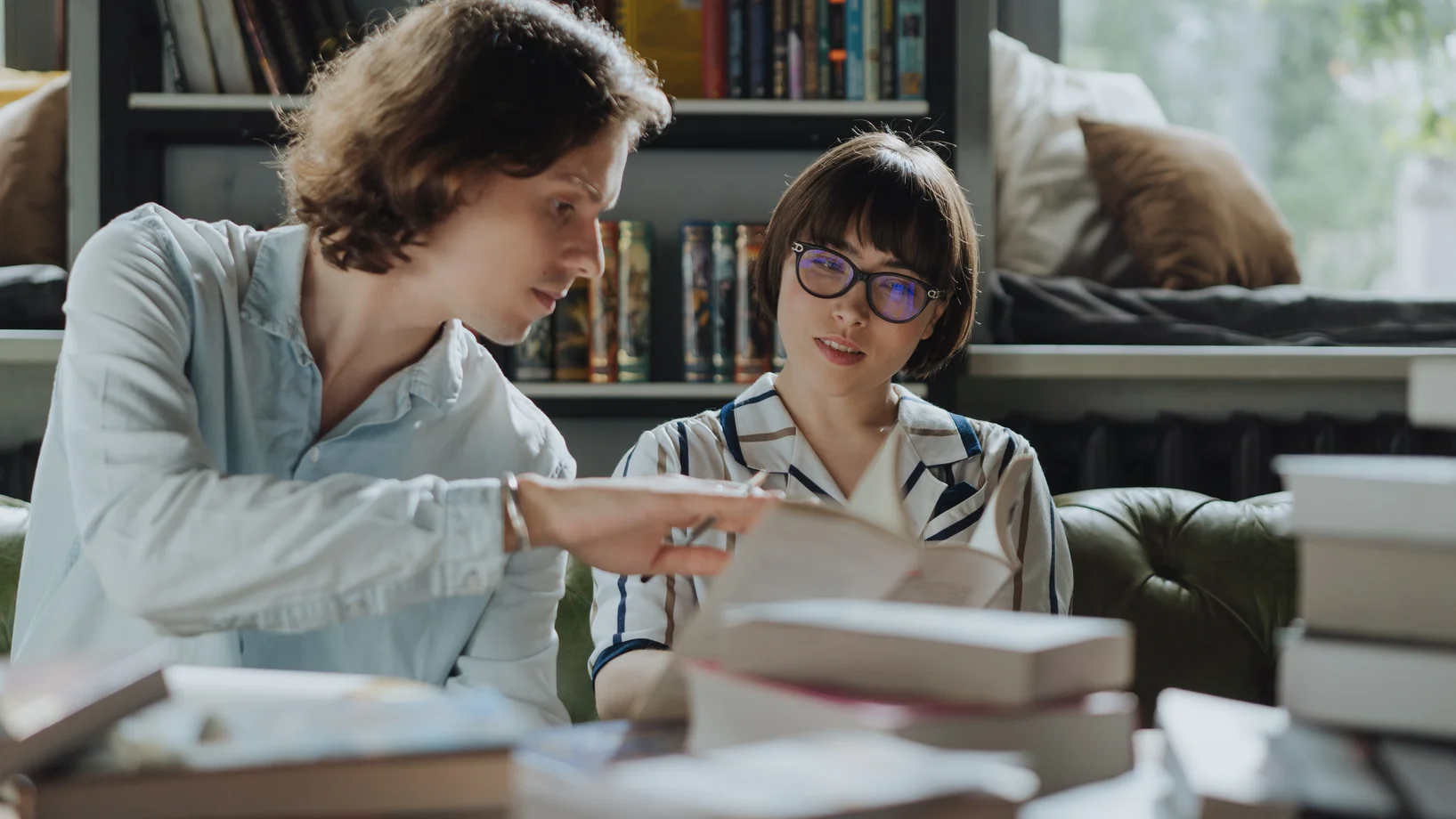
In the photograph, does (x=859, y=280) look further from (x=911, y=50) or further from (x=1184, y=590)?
(x=911, y=50)

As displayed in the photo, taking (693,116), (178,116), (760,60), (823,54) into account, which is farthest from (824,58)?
(178,116)

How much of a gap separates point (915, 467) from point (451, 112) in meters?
0.70

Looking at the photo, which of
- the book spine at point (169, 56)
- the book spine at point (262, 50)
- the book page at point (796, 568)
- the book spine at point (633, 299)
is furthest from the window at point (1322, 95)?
the book page at point (796, 568)

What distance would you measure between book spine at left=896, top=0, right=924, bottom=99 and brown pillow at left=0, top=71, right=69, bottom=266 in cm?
169

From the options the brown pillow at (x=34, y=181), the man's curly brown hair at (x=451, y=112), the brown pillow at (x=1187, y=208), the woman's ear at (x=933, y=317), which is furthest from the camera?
the brown pillow at (x=1187, y=208)

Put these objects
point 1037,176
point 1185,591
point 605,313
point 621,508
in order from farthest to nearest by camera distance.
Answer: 1. point 1037,176
2. point 605,313
3. point 1185,591
4. point 621,508

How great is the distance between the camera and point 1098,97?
9.27ft

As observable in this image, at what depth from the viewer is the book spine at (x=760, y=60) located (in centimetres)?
237

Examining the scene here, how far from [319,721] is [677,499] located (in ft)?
1.01

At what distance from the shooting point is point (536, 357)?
2404 millimetres

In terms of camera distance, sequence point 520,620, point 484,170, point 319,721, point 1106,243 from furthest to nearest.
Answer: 1. point 1106,243
2. point 520,620
3. point 484,170
4. point 319,721

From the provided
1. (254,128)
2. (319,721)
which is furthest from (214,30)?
(319,721)

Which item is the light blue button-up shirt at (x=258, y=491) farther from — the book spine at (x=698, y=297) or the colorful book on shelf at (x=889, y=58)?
the colorful book on shelf at (x=889, y=58)

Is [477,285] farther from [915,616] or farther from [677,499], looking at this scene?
[915,616]
